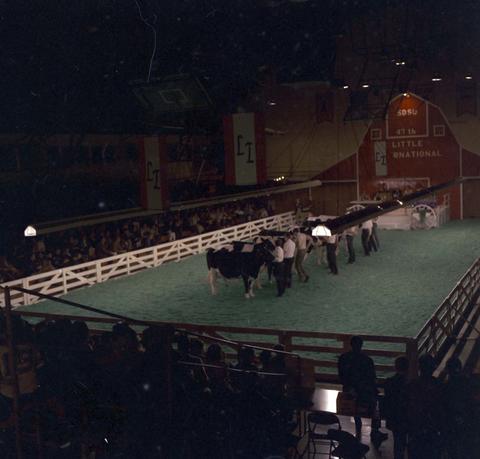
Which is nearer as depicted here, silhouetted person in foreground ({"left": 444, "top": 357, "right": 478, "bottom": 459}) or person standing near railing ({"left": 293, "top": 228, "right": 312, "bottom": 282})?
silhouetted person in foreground ({"left": 444, "top": 357, "right": 478, "bottom": 459})

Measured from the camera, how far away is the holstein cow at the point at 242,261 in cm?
1470

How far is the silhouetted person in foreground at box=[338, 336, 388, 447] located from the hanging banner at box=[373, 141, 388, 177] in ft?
74.7

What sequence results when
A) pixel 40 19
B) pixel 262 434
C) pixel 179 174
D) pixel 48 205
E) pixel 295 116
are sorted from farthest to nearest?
pixel 295 116 < pixel 179 174 < pixel 48 205 < pixel 40 19 < pixel 262 434

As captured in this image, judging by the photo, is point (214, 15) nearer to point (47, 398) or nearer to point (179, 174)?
point (47, 398)

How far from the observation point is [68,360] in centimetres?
667

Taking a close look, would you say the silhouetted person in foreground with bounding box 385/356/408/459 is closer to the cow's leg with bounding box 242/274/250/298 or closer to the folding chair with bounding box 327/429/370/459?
the folding chair with bounding box 327/429/370/459

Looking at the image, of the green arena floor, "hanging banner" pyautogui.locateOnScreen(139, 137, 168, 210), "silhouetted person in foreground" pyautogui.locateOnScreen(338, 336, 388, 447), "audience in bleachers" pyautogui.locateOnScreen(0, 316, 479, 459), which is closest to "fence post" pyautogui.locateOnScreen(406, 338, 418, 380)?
"silhouetted person in foreground" pyautogui.locateOnScreen(338, 336, 388, 447)

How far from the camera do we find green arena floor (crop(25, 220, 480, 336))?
12563 millimetres

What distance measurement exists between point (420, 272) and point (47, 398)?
12804 millimetres

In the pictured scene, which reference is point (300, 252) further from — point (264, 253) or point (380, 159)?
point (380, 159)

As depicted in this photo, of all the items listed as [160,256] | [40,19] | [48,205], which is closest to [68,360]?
[40,19]

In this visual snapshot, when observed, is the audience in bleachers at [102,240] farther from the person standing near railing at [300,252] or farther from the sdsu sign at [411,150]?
the sdsu sign at [411,150]

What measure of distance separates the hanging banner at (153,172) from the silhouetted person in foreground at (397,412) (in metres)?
7.50

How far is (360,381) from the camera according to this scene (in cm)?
703
